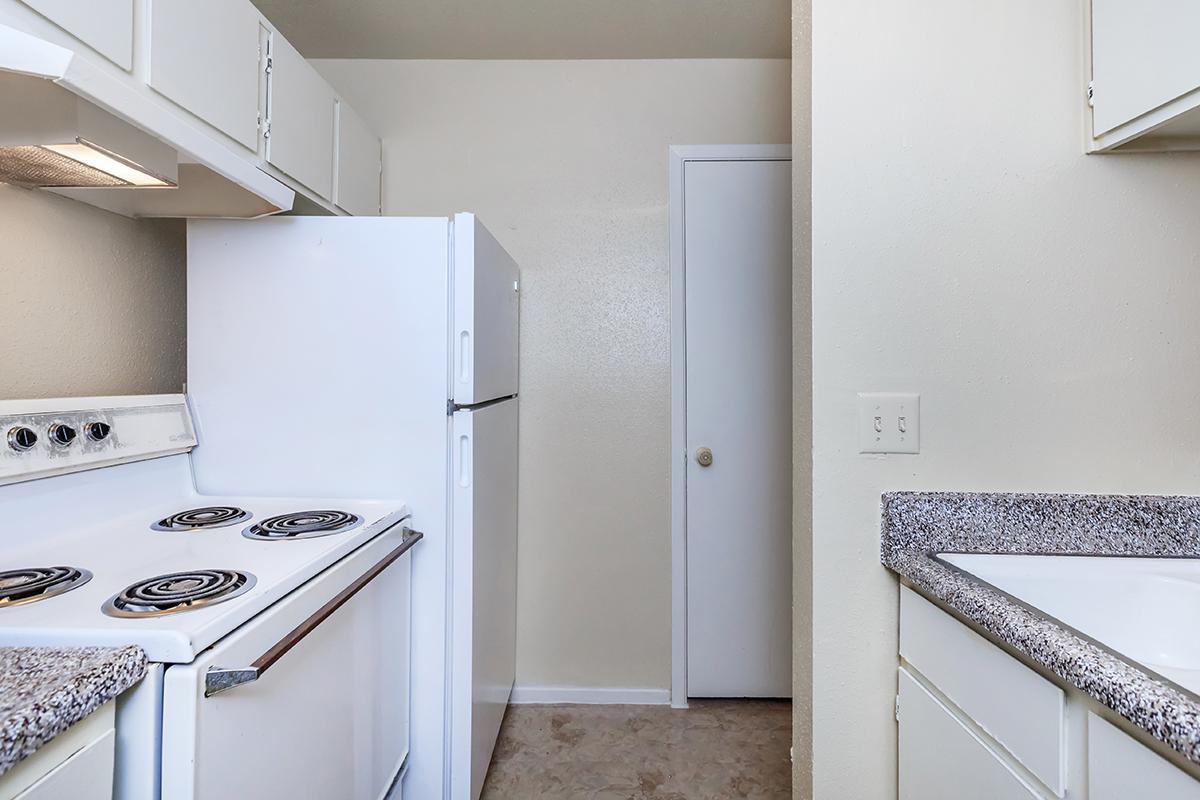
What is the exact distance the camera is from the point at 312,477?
1565mm

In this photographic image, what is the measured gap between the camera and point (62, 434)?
120 centimetres

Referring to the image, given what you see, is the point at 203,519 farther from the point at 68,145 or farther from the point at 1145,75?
the point at 1145,75

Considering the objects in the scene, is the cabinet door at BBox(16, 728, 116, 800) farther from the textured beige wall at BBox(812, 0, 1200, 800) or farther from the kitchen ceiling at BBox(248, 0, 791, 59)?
the kitchen ceiling at BBox(248, 0, 791, 59)

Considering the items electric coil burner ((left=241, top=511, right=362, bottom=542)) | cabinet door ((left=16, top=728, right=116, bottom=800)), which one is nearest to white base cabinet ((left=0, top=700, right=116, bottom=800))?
cabinet door ((left=16, top=728, right=116, bottom=800))

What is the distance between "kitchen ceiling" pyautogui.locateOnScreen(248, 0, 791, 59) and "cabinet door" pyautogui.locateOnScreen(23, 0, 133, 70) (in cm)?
113

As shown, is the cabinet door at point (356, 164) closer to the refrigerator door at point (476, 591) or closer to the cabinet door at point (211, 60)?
the cabinet door at point (211, 60)

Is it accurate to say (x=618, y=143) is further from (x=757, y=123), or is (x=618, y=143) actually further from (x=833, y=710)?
(x=833, y=710)

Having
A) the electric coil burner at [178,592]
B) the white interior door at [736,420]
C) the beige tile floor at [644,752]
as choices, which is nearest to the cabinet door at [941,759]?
the beige tile floor at [644,752]

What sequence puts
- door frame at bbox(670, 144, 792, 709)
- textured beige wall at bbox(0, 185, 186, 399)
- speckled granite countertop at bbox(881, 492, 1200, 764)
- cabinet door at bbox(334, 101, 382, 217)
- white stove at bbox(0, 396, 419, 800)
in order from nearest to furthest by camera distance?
white stove at bbox(0, 396, 419, 800) → speckled granite countertop at bbox(881, 492, 1200, 764) → textured beige wall at bbox(0, 185, 186, 399) → cabinet door at bbox(334, 101, 382, 217) → door frame at bbox(670, 144, 792, 709)

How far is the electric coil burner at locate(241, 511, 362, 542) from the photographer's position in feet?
4.03

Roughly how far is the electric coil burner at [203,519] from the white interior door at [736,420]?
1558mm

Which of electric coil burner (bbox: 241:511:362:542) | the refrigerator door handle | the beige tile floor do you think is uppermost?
the refrigerator door handle

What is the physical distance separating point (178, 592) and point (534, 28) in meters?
2.10

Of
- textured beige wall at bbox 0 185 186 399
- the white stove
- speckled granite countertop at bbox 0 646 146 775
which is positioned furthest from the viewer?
textured beige wall at bbox 0 185 186 399
